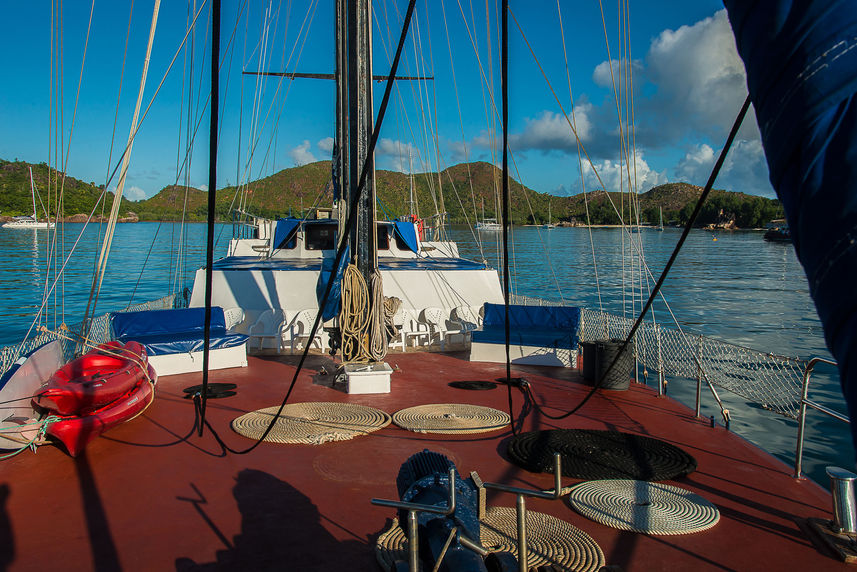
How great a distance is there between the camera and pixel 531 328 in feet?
32.5

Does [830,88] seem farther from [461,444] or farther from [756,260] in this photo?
[756,260]

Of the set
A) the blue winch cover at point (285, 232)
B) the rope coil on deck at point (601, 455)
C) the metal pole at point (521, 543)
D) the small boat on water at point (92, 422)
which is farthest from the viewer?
the blue winch cover at point (285, 232)

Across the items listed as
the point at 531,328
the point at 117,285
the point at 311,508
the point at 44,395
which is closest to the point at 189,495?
the point at 311,508

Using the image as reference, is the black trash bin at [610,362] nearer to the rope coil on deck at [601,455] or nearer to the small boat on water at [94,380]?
the rope coil on deck at [601,455]

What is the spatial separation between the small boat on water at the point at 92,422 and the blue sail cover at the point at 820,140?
20.1 ft

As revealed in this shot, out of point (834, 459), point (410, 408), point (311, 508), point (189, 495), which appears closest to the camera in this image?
point (311, 508)

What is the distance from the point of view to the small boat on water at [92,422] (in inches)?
212

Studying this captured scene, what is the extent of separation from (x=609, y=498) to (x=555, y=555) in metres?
1.04

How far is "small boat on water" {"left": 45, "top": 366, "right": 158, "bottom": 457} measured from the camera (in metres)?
5.39

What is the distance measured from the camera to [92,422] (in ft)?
18.2

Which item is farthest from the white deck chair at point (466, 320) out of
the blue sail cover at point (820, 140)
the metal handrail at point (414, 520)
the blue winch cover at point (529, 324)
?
the blue sail cover at point (820, 140)

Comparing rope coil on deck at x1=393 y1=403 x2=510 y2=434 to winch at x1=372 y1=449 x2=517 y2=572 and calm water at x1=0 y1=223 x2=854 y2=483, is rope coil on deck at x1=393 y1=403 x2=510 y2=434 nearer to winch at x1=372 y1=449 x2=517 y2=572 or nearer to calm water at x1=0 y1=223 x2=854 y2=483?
calm water at x1=0 y1=223 x2=854 y2=483

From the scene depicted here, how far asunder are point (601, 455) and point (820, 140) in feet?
16.1

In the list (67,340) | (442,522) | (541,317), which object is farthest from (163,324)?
(442,522)
